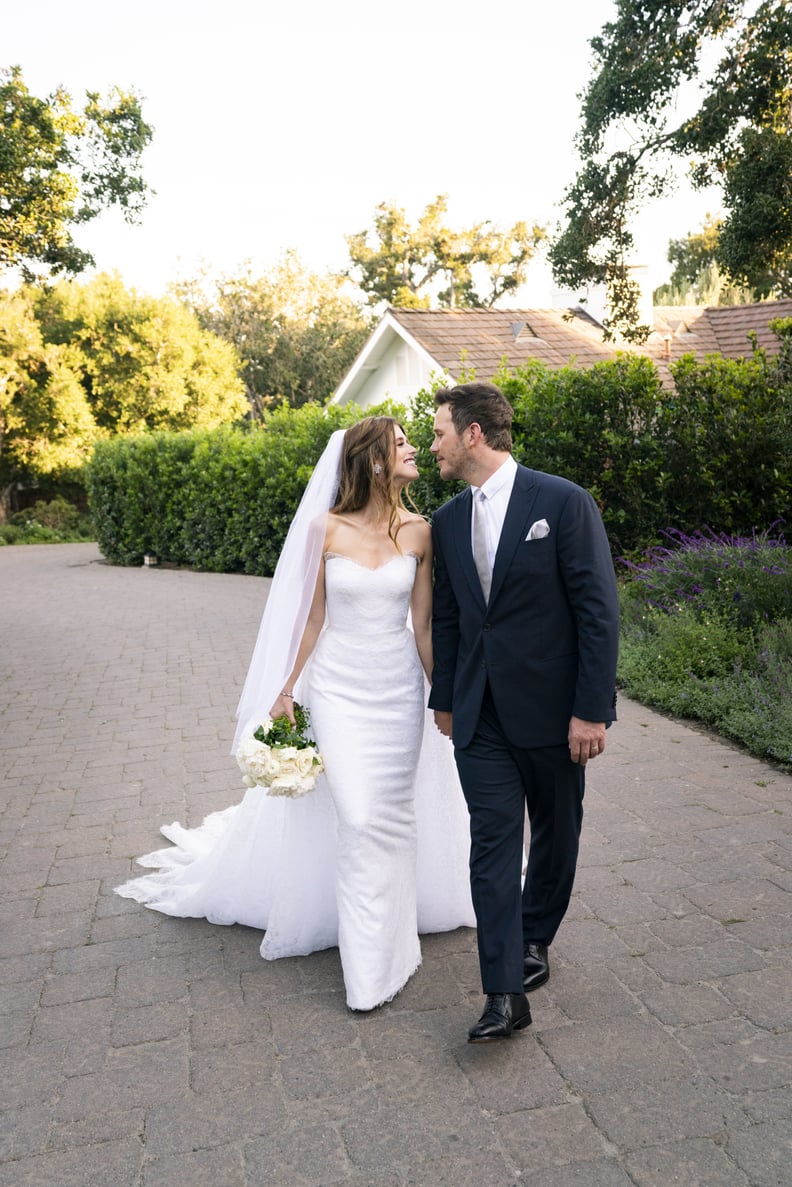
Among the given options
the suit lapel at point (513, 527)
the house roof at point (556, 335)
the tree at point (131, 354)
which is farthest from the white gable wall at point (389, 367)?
the suit lapel at point (513, 527)

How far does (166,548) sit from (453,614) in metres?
21.4

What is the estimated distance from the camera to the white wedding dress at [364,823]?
13.0ft

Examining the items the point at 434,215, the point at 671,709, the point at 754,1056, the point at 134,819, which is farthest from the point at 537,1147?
the point at 434,215

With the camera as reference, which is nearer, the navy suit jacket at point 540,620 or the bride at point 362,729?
the navy suit jacket at point 540,620

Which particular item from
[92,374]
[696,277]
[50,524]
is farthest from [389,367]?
[696,277]

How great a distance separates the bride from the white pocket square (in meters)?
0.69

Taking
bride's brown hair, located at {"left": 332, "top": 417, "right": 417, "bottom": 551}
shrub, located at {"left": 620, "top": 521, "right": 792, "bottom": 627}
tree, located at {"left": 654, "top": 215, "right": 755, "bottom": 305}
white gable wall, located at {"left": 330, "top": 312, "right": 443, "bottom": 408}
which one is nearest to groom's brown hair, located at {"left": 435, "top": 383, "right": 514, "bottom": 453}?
bride's brown hair, located at {"left": 332, "top": 417, "right": 417, "bottom": 551}

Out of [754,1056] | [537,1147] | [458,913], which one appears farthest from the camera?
[458,913]

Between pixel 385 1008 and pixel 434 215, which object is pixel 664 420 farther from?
pixel 434 215

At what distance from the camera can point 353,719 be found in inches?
163

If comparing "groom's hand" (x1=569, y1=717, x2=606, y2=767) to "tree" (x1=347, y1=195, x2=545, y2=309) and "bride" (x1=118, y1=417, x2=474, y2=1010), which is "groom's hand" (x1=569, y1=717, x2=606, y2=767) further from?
"tree" (x1=347, y1=195, x2=545, y2=309)

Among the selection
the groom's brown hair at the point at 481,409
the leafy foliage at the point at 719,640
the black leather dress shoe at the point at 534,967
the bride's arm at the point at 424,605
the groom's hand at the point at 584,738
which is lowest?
the black leather dress shoe at the point at 534,967

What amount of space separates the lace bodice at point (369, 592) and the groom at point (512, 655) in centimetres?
29

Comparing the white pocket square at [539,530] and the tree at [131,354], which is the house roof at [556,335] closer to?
the tree at [131,354]
